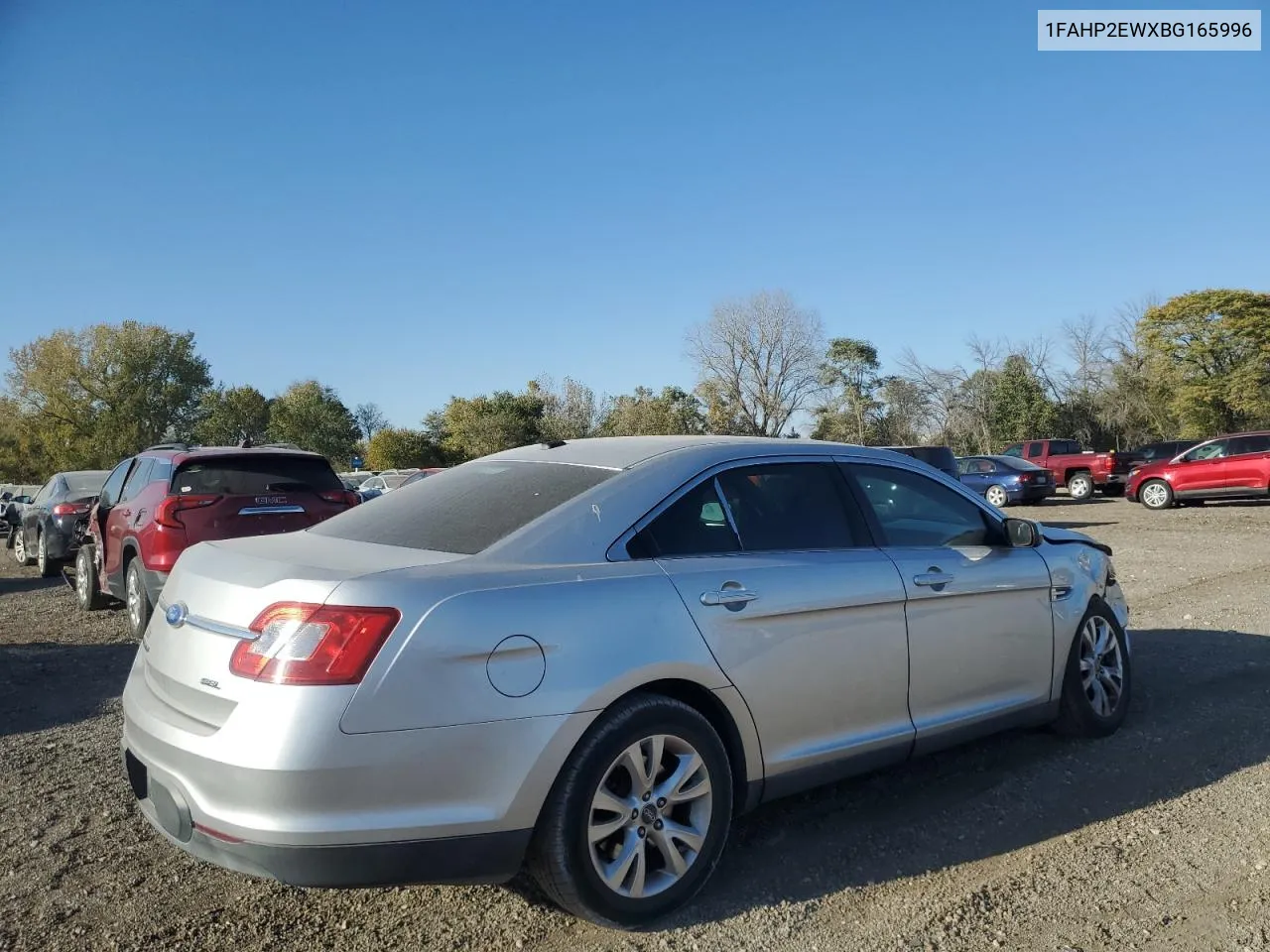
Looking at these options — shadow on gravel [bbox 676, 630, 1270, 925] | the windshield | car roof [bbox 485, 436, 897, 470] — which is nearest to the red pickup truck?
the windshield

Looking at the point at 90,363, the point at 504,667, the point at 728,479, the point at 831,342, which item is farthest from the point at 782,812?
the point at 90,363

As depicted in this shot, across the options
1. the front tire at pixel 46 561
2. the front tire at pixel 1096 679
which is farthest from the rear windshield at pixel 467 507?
the front tire at pixel 46 561

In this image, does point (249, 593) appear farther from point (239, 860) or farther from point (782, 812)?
point (782, 812)

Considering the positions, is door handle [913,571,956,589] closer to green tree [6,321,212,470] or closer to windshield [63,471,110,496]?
windshield [63,471,110,496]

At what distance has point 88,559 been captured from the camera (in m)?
10.0

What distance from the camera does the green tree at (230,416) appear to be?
62781 millimetres

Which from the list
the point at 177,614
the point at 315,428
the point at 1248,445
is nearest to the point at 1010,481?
the point at 1248,445

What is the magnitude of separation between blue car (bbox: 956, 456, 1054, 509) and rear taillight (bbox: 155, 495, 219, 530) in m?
20.0

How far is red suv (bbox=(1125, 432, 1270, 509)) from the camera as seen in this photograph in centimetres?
2012

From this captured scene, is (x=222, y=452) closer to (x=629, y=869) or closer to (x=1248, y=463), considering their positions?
(x=629, y=869)

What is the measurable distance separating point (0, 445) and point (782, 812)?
2659 inches

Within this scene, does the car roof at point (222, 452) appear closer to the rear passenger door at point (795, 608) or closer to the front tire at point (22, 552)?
the rear passenger door at point (795, 608)

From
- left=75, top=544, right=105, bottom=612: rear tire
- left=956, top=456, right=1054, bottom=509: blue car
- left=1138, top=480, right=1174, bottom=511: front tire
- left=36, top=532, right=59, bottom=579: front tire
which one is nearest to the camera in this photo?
left=75, top=544, right=105, bottom=612: rear tire

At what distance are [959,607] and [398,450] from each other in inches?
2328
